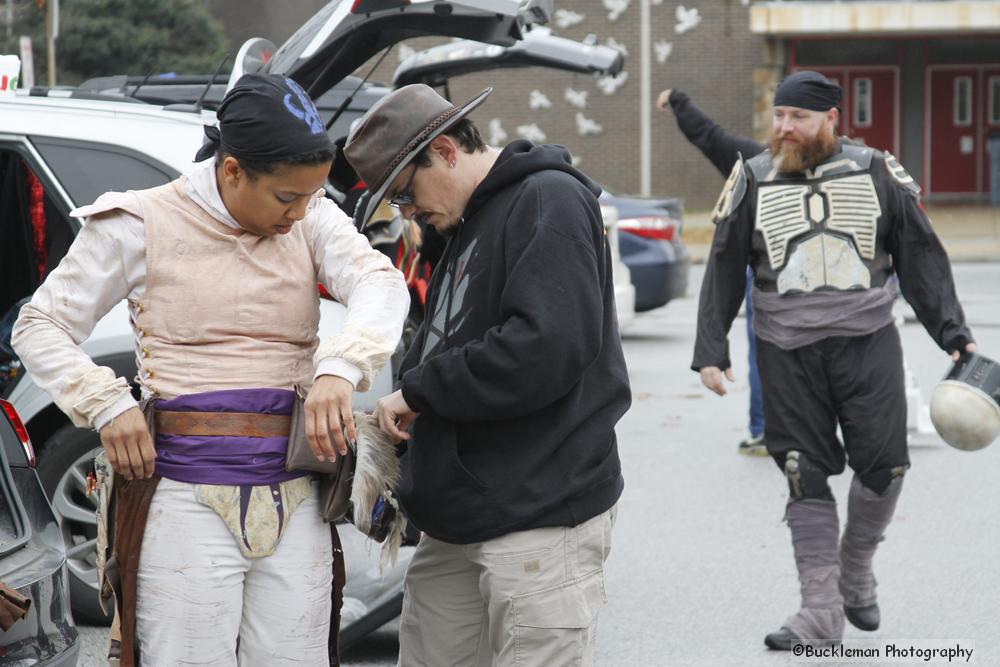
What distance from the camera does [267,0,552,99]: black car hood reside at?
4676 millimetres

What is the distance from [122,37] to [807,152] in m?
17.4

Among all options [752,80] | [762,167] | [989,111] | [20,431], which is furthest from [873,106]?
[20,431]

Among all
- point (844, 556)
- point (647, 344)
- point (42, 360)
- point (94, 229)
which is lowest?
point (647, 344)

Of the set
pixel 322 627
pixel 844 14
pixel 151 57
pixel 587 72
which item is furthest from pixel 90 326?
pixel 844 14

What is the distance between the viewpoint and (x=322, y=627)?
2906 mm

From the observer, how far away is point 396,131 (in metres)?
3.02

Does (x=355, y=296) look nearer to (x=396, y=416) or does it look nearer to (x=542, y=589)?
(x=396, y=416)

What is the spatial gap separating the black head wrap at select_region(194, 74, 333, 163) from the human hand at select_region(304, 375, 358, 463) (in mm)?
454

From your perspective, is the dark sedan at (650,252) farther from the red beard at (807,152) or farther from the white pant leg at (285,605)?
the white pant leg at (285,605)

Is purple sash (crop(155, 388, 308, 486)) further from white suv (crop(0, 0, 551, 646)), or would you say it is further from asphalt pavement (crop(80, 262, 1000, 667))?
asphalt pavement (crop(80, 262, 1000, 667))

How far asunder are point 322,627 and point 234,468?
1.27 ft

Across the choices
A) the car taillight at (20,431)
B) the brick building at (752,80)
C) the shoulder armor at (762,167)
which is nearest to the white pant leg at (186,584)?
the car taillight at (20,431)

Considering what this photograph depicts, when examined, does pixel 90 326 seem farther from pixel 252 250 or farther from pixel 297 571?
pixel 297 571

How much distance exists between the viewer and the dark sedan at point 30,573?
3125 mm
